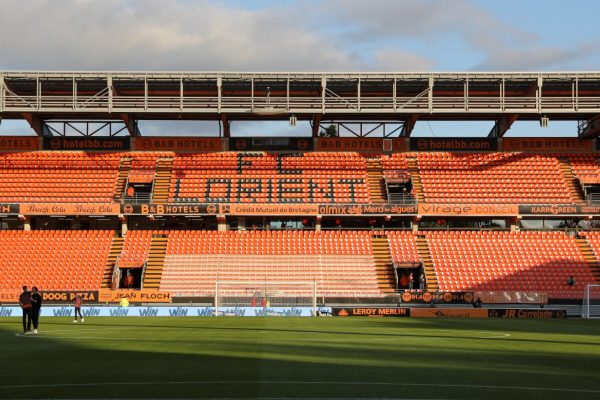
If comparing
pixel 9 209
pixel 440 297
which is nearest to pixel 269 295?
pixel 440 297

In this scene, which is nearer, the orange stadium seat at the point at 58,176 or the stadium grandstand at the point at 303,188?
the stadium grandstand at the point at 303,188

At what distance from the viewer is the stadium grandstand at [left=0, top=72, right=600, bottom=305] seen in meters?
51.7

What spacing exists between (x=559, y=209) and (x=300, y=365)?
43043 millimetres

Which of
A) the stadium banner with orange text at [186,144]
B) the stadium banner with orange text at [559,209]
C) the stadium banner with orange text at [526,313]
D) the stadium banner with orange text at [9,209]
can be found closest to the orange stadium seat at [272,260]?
the stadium banner with orange text at [526,313]

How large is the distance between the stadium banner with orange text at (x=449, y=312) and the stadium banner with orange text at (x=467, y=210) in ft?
40.9

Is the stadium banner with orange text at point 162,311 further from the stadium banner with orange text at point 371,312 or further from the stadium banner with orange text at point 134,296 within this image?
the stadium banner with orange text at point 134,296

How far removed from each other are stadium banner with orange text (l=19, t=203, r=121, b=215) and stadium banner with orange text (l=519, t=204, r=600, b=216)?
30.3m

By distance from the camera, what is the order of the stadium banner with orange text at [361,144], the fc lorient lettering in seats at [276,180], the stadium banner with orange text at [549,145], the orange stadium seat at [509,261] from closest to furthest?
the orange stadium seat at [509,261], the fc lorient lettering in seats at [276,180], the stadium banner with orange text at [361,144], the stadium banner with orange text at [549,145]

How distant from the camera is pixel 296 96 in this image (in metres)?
61.2

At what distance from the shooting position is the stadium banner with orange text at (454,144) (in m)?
62.1

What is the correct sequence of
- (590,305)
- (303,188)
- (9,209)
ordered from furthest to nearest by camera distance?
(303,188), (9,209), (590,305)

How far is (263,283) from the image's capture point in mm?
47375

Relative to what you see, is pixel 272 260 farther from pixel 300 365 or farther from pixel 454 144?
pixel 300 365

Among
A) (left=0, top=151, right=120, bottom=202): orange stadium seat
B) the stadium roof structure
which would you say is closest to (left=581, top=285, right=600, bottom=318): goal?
the stadium roof structure
